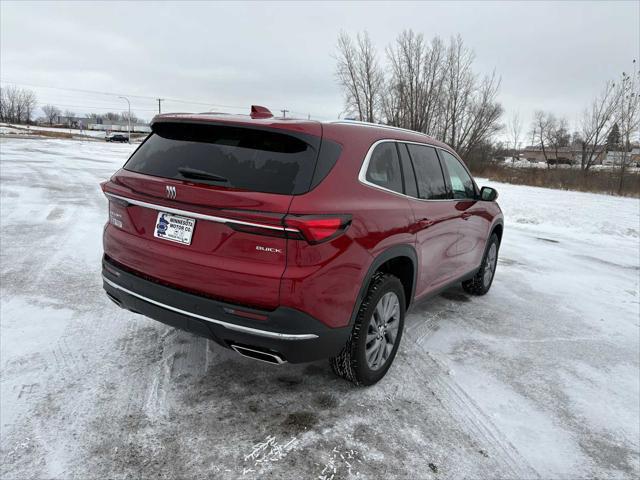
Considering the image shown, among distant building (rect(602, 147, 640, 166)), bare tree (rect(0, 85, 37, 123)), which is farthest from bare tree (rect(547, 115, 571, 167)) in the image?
bare tree (rect(0, 85, 37, 123))

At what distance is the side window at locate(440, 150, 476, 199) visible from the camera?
445 centimetres

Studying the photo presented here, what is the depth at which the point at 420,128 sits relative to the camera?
37750 mm

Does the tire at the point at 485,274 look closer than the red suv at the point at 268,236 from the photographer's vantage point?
No

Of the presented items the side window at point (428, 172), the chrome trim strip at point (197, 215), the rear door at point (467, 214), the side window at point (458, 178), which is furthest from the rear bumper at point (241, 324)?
the side window at point (458, 178)

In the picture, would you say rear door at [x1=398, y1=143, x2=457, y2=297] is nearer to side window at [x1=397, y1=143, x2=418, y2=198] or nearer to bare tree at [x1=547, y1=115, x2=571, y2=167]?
side window at [x1=397, y1=143, x2=418, y2=198]

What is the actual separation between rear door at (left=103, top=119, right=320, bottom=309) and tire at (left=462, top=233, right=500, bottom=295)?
11.5 feet

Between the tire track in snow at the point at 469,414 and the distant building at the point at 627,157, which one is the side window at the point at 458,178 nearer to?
the tire track in snow at the point at 469,414

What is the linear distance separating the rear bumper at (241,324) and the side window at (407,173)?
1297 millimetres

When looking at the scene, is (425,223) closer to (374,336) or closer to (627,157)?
(374,336)

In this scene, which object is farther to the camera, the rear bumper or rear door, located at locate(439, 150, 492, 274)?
rear door, located at locate(439, 150, 492, 274)

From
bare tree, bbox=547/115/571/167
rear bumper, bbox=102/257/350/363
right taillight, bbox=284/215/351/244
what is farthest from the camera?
bare tree, bbox=547/115/571/167

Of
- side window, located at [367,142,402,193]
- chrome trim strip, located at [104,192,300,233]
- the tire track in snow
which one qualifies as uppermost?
side window, located at [367,142,402,193]

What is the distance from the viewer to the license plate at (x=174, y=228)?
265 centimetres

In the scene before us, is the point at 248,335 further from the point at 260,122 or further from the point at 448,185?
the point at 448,185
